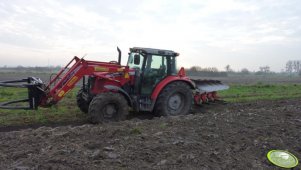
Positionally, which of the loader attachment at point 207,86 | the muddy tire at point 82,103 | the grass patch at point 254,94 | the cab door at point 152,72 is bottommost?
the grass patch at point 254,94

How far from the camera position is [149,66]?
10.7 metres

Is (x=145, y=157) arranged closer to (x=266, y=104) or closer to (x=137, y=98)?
(x=137, y=98)

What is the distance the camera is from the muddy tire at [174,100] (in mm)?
10711

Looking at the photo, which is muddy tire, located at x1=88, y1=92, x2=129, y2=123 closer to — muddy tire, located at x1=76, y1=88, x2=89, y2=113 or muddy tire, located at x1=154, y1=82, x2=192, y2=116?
muddy tire, located at x1=154, y1=82, x2=192, y2=116

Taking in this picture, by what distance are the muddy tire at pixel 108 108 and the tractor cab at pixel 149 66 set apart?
105 cm

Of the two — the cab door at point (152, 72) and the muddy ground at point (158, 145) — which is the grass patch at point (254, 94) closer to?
the cab door at point (152, 72)

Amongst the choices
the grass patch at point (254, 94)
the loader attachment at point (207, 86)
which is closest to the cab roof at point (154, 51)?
the loader attachment at point (207, 86)

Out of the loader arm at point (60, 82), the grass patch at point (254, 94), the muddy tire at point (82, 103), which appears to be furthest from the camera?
the grass patch at point (254, 94)

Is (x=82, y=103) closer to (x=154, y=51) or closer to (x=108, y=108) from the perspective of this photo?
(x=108, y=108)

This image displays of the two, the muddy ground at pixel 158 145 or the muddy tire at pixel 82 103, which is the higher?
the muddy tire at pixel 82 103

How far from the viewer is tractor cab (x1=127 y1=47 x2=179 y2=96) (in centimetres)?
1059

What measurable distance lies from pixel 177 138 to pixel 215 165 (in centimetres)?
123

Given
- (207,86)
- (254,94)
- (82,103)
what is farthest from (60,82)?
(254,94)

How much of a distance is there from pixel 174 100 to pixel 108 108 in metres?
Result: 2.52
